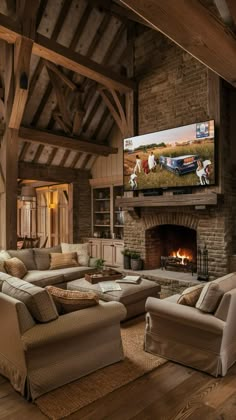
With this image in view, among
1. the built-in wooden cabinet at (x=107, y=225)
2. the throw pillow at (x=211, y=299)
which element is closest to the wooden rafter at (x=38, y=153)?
the built-in wooden cabinet at (x=107, y=225)

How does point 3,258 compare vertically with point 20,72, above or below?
below

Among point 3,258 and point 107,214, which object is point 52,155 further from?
point 3,258

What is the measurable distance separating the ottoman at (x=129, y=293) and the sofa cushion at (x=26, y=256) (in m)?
1.29

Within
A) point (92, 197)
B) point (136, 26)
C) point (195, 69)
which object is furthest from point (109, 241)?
point (136, 26)

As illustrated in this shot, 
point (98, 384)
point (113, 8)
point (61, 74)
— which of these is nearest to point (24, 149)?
point (61, 74)

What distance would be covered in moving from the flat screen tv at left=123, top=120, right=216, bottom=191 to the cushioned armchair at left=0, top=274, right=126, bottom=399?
10.6 feet

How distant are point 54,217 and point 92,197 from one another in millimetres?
1433

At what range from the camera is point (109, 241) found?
786 centimetres

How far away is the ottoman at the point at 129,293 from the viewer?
3.93 meters

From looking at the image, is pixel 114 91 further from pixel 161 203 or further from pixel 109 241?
pixel 109 241

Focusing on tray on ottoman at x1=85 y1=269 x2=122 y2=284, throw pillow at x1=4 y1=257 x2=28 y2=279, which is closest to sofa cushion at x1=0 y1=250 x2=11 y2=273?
throw pillow at x1=4 y1=257 x2=28 y2=279

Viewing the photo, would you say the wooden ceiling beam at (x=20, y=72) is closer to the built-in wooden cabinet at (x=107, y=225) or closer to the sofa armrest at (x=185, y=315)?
the built-in wooden cabinet at (x=107, y=225)

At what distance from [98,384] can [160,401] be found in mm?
553

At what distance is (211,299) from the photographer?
2.81m
